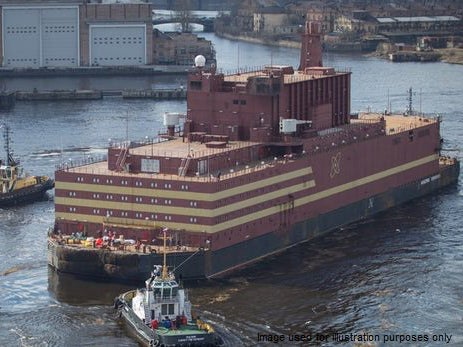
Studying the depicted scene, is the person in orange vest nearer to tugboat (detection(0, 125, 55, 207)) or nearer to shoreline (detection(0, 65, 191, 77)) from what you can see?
tugboat (detection(0, 125, 55, 207))

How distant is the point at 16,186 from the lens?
53.3 meters

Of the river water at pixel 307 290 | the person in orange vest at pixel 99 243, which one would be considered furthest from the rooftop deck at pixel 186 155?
the river water at pixel 307 290

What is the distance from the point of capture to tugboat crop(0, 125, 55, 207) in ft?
173

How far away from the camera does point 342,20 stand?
13325 centimetres

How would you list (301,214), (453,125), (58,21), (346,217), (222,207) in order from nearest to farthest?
(222,207) < (301,214) < (346,217) < (453,125) < (58,21)

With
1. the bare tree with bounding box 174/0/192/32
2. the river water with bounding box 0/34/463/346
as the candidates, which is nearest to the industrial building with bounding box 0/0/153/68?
the bare tree with bounding box 174/0/192/32

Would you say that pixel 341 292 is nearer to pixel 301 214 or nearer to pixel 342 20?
pixel 301 214

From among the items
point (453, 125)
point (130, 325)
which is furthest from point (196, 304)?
point (453, 125)

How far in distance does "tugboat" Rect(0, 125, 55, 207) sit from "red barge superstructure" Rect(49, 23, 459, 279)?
695cm

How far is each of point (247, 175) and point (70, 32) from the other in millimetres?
60100

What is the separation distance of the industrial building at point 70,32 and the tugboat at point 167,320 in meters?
66.6

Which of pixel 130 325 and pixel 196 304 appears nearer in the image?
pixel 130 325

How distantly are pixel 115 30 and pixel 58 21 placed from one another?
13.8 feet

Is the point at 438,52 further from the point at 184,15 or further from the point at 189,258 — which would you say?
the point at 189,258
